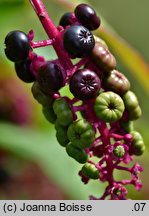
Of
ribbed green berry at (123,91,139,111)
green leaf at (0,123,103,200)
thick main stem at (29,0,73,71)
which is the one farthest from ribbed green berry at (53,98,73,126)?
green leaf at (0,123,103,200)

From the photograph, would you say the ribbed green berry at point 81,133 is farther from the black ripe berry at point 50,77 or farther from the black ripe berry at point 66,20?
the black ripe berry at point 66,20

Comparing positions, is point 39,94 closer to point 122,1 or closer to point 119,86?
point 119,86

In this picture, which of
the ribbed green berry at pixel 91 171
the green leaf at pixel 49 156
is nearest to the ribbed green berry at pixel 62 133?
the ribbed green berry at pixel 91 171

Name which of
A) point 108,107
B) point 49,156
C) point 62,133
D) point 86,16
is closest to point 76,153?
point 62,133

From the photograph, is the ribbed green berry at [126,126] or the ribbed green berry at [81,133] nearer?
the ribbed green berry at [81,133]

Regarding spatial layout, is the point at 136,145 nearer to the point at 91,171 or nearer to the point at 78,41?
the point at 91,171

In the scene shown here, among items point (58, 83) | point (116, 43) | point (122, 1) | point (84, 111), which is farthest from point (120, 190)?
point (122, 1)
